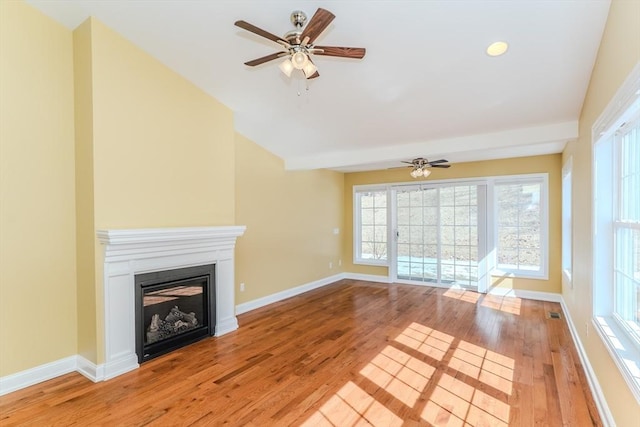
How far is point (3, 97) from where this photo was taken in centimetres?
264

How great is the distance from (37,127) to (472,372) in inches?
174

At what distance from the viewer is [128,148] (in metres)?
3.08

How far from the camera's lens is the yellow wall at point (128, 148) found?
2.87 metres

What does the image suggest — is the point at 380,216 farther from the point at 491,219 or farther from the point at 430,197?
the point at 491,219

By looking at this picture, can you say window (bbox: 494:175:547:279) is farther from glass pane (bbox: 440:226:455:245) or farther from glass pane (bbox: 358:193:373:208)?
glass pane (bbox: 358:193:373:208)

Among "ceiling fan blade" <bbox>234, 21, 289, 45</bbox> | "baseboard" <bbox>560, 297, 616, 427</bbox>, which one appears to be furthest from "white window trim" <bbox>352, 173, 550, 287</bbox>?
"ceiling fan blade" <bbox>234, 21, 289, 45</bbox>

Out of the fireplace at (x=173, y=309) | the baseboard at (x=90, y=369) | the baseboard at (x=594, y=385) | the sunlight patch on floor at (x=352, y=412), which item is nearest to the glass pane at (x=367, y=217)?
the baseboard at (x=594, y=385)

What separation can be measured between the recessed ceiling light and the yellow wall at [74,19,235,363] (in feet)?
9.64

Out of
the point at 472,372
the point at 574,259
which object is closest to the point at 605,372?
the point at 472,372

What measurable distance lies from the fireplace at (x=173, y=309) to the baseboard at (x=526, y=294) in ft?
15.6

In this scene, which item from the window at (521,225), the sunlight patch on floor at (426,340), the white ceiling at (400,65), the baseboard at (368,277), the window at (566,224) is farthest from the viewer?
the baseboard at (368,277)

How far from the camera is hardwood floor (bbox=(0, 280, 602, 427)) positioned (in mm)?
2312

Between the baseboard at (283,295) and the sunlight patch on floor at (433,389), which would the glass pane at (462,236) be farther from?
the sunlight patch on floor at (433,389)

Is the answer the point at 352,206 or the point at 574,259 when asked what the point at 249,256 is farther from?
the point at 574,259
